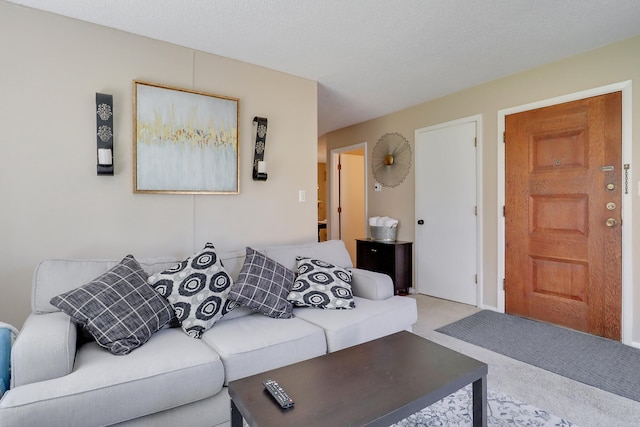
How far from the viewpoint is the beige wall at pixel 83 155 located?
2.03 meters

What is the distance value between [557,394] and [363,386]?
1.43 m

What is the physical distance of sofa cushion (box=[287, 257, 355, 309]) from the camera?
2.19 metres

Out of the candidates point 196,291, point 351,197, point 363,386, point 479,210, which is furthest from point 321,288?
point 351,197

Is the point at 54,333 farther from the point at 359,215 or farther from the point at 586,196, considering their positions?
the point at 359,215

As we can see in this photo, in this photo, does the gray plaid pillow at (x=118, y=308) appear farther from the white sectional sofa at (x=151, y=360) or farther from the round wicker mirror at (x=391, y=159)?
the round wicker mirror at (x=391, y=159)

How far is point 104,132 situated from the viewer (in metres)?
2.24

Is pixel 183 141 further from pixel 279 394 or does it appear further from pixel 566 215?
pixel 566 215

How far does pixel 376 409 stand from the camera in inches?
41.8

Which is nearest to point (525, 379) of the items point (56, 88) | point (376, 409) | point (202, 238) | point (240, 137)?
point (376, 409)

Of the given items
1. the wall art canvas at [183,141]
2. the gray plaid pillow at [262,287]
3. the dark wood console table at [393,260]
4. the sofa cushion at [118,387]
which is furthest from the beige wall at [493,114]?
the sofa cushion at [118,387]

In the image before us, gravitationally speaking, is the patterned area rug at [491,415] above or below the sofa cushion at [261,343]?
below

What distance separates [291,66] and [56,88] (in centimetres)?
173

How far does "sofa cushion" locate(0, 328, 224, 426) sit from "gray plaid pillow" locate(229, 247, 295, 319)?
1.33 ft

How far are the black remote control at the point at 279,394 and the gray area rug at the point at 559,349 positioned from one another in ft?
6.39
